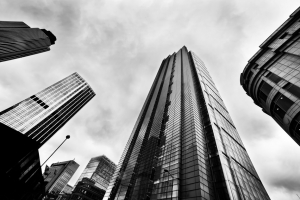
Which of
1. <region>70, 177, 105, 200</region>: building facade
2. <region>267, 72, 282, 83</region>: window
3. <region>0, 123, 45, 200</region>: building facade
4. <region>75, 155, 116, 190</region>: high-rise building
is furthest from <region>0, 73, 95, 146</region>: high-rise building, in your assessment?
<region>267, 72, 282, 83</region>: window

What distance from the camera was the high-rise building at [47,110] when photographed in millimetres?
112062

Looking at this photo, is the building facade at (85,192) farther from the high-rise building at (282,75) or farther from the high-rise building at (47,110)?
the high-rise building at (282,75)

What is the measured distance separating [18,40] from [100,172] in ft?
391

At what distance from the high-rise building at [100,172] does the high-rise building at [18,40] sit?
4198 inches

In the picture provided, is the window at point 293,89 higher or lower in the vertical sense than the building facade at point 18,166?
higher

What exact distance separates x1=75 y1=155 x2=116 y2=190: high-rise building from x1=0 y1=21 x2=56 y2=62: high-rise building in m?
107

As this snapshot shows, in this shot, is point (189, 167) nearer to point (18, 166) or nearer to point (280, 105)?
point (280, 105)

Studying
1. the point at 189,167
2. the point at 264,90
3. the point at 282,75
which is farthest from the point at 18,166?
the point at 264,90

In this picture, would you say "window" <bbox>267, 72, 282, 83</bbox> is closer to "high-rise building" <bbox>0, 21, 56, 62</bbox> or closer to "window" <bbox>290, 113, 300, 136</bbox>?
"window" <bbox>290, 113, 300, 136</bbox>

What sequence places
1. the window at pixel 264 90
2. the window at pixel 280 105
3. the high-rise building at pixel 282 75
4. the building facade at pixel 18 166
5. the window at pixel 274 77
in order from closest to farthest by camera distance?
the building facade at pixel 18 166 → the high-rise building at pixel 282 75 → the window at pixel 280 105 → the window at pixel 274 77 → the window at pixel 264 90

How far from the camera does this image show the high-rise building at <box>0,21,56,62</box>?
46625 mm

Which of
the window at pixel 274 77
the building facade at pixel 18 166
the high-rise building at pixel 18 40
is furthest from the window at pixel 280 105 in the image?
the high-rise building at pixel 18 40

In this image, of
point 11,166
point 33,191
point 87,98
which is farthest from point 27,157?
point 87,98

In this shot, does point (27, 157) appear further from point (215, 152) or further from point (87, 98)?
point (87, 98)
